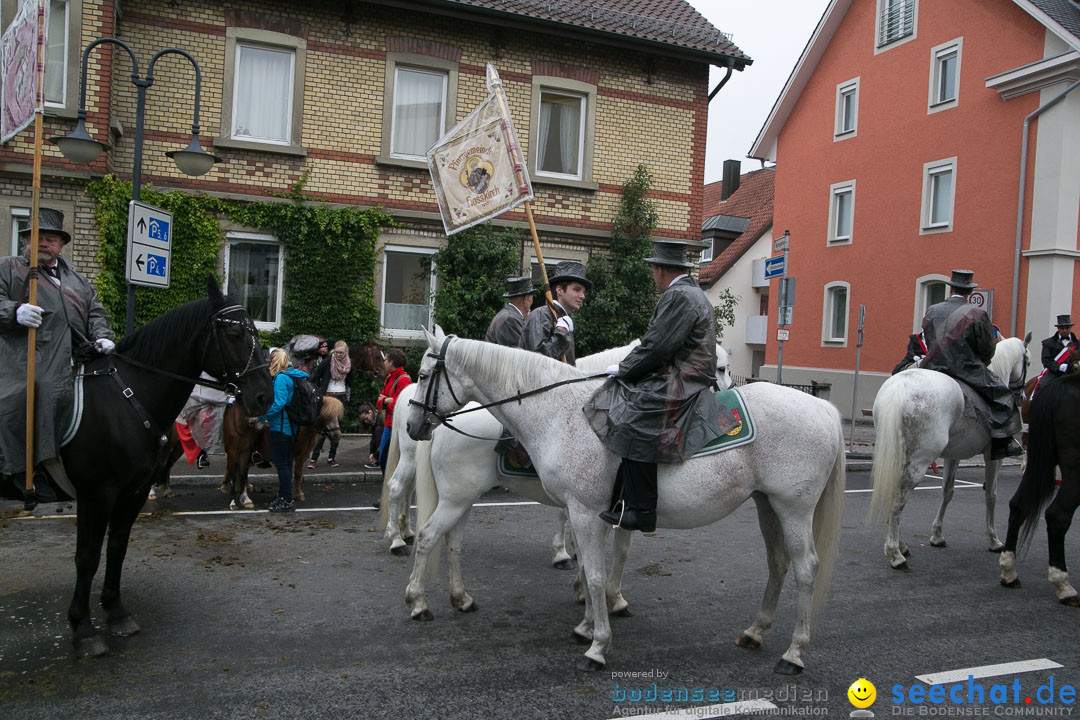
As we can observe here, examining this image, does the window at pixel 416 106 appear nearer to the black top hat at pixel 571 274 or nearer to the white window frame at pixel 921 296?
the black top hat at pixel 571 274

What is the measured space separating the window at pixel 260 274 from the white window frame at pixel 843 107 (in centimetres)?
1853

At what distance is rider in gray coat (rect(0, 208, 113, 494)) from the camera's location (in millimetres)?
4395

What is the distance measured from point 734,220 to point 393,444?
29.8 m

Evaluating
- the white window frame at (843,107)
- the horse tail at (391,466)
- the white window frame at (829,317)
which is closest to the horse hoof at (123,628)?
the horse tail at (391,466)

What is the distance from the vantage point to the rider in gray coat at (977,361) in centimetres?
732

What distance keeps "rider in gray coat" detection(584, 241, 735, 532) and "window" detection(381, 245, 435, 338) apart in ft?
37.1

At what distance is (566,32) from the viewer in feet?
51.1

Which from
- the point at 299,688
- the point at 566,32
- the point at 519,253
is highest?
the point at 566,32

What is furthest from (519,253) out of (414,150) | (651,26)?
(651,26)

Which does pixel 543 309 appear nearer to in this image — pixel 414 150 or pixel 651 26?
pixel 414 150

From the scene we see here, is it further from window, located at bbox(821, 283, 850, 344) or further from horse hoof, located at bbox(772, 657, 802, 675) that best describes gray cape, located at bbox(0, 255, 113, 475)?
window, located at bbox(821, 283, 850, 344)

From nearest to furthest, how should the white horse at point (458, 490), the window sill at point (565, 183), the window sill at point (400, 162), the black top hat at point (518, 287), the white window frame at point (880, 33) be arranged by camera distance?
the white horse at point (458, 490), the black top hat at point (518, 287), the window sill at point (400, 162), the window sill at point (565, 183), the white window frame at point (880, 33)

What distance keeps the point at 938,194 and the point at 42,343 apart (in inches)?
901

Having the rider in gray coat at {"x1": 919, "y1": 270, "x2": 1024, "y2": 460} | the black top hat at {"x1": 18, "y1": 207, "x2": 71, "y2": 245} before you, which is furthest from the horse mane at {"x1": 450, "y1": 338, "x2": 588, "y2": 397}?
the rider in gray coat at {"x1": 919, "y1": 270, "x2": 1024, "y2": 460}
